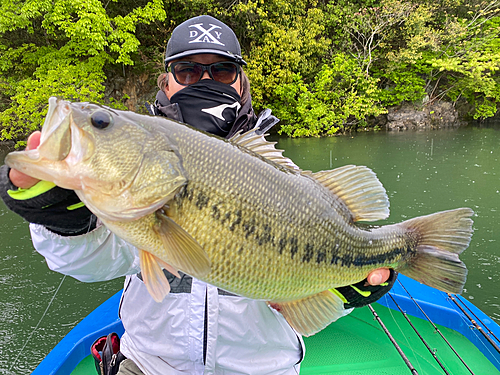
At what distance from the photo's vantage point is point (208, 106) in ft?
6.95

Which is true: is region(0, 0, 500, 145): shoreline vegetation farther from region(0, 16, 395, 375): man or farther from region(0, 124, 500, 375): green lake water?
region(0, 16, 395, 375): man

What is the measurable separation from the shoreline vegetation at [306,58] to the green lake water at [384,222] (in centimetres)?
490

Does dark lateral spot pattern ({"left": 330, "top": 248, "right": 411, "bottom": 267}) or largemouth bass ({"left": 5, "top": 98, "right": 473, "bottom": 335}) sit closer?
largemouth bass ({"left": 5, "top": 98, "right": 473, "bottom": 335})

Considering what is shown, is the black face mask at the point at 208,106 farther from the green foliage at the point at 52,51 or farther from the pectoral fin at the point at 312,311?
the green foliage at the point at 52,51

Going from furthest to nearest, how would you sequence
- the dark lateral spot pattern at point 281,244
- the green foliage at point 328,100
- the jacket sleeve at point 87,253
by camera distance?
the green foliage at point 328,100, the jacket sleeve at point 87,253, the dark lateral spot pattern at point 281,244

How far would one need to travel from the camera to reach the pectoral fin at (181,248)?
1.14 metres

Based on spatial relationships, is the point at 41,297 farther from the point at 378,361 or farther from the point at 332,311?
the point at 332,311

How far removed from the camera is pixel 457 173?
33.1 feet

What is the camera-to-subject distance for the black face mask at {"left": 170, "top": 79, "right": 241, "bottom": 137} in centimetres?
210

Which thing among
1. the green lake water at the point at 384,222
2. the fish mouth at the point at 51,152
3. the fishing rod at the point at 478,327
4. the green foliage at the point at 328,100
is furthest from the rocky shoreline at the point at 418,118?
the fish mouth at the point at 51,152

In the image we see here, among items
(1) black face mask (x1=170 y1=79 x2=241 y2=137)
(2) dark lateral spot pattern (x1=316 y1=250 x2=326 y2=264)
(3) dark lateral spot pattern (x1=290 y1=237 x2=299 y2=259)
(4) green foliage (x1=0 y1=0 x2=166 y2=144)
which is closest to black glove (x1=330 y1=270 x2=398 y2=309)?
(2) dark lateral spot pattern (x1=316 y1=250 x2=326 y2=264)

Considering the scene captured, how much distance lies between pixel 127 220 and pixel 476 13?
26590 millimetres

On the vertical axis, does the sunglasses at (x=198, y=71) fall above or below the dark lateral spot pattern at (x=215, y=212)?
above

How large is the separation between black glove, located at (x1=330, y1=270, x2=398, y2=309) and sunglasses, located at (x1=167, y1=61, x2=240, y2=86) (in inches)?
62.4
